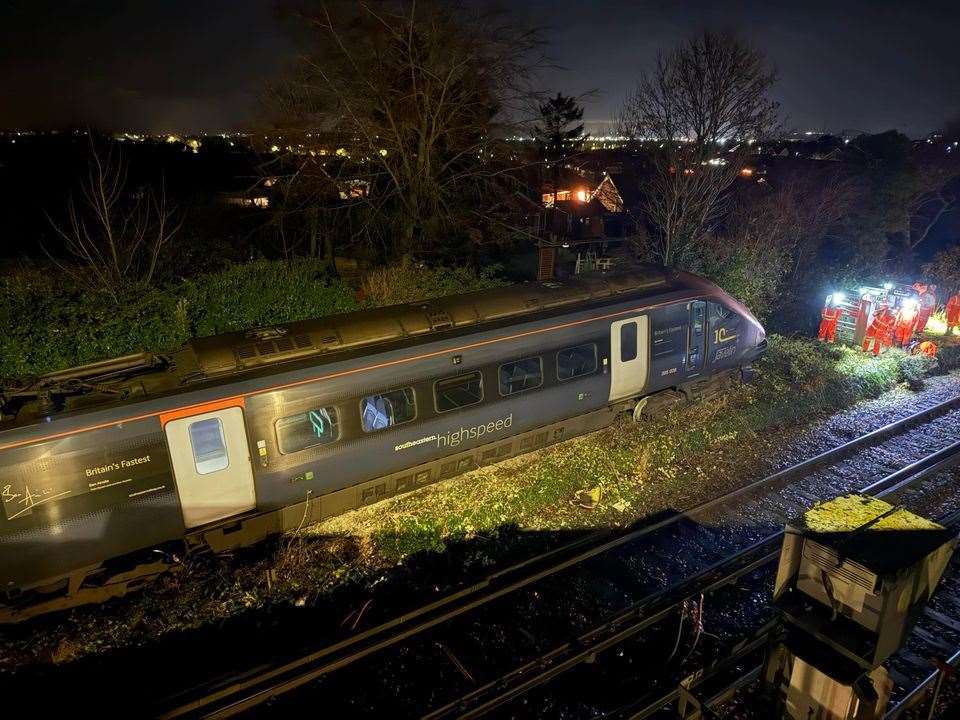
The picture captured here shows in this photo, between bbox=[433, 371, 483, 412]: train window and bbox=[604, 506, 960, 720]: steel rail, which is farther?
bbox=[433, 371, 483, 412]: train window

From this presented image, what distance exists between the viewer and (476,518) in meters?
9.37

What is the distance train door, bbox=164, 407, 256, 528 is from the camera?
7.04 meters

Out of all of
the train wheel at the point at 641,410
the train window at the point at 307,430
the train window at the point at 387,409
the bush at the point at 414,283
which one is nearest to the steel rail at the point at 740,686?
the train window at the point at 387,409

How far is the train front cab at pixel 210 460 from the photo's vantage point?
702 cm

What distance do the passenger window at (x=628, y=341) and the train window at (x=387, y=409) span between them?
443cm

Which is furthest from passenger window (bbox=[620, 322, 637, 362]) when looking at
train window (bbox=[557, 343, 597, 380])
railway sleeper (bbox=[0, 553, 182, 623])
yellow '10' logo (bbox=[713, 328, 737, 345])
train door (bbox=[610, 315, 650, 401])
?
railway sleeper (bbox=[0, 553, 182, 623])

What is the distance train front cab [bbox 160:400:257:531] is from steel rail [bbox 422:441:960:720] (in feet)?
12.2

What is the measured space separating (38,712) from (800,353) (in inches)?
694

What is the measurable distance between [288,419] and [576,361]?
5.16 m

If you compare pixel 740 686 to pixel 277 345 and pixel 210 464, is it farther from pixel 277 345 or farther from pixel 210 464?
pixel 277 345

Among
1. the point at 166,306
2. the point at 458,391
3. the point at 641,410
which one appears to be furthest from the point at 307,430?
the point at 641,410

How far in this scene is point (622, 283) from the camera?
11.6 metres

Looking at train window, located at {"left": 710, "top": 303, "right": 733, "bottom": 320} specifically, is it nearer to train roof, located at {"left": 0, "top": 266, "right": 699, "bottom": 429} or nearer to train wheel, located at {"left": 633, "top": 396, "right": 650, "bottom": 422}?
train wheel, located at {"left": 633, "top": 396, "right": 650, "bottom": 422}

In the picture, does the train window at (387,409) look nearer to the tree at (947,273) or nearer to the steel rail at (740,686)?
the steel rail at (740,686)
